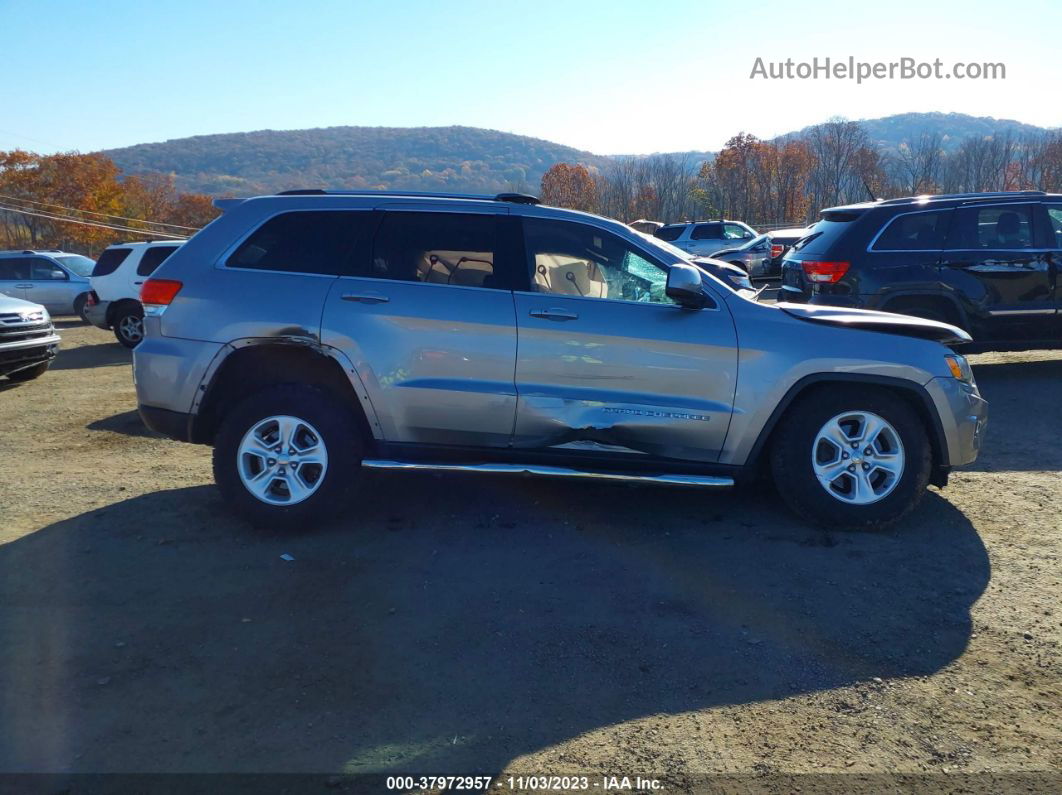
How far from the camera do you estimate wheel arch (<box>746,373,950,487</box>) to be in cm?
505

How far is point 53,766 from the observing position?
2.95m

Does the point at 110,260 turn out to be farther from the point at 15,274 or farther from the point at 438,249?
the point at 438,249

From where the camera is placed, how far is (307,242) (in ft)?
17.6

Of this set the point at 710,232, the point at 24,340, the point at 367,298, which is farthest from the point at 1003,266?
the point at 710,232

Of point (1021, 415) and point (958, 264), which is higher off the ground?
point (958, 264)

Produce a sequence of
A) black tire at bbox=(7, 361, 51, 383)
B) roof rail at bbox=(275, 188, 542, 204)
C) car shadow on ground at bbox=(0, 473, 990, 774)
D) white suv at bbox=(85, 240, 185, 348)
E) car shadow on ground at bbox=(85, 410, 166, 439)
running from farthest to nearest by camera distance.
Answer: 1. white suv at bbox=(85, 240, 185, 348)
2. black tire at bbox=(7, 361, 51, 383)
3. car shadow on ground at bbox=(85, 410, 166, 439)
4. roof rail at bbox=(275, 188, 542, 204)
5. car shadow on ground at bbox=(0, 473, 990, 774)

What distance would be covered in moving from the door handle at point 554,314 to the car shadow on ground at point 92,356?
9.63m

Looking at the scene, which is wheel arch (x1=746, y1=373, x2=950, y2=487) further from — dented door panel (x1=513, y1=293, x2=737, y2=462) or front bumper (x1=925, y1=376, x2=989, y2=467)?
dented door panel (x1=513, y1=293, x2=737, y2=462)

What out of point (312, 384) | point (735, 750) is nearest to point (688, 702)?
point (735, 750)

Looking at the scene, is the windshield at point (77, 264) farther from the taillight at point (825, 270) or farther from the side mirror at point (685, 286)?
the side mirror at point (685, 286)

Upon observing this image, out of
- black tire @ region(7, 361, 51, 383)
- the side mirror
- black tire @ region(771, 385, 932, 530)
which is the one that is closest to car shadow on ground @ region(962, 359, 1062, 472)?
black tire @ region(771, 385, 932, 530)

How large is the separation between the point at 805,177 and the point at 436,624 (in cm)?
4973

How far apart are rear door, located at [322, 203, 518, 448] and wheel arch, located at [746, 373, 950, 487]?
1542 mm

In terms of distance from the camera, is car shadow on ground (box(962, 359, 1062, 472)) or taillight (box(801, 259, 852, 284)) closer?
car shadow on ground (box(962, 359, 1062, 472))
